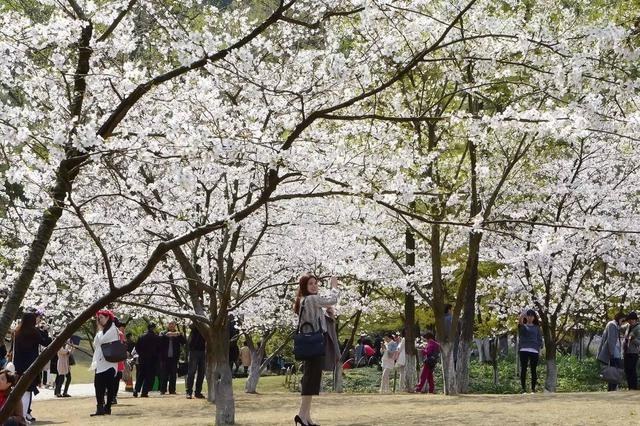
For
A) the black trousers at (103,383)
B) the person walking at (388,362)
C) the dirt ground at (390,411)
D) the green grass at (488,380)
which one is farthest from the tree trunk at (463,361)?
the black trousers at (103,383)

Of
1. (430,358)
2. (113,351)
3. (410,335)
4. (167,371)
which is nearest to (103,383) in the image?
(113,351)

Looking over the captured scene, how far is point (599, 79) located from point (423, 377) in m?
15.4

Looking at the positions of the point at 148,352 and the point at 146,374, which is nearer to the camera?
the point at 148,352

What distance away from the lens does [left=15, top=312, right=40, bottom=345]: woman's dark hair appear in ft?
43.4

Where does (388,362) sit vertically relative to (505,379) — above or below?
above

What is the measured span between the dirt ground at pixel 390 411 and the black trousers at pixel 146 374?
3.53ft

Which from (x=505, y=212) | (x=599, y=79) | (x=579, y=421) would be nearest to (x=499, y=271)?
(x=505, y=212)

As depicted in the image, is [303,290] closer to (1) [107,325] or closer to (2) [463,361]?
(1) [107,325]

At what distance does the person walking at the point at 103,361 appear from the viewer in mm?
14000

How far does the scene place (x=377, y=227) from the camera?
21.8 metres

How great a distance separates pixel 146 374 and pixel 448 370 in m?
7.05

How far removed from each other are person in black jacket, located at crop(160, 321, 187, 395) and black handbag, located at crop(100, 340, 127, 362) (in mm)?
6185

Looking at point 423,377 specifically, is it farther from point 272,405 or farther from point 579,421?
point 579,421

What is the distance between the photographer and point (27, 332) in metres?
13.3
